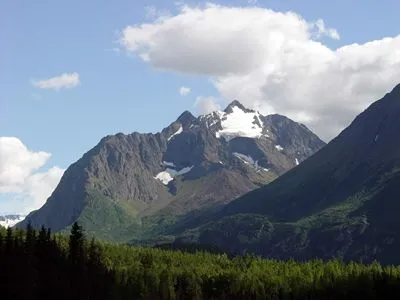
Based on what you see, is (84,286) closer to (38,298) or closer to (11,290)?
(38,298)

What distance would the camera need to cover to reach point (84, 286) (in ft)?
625

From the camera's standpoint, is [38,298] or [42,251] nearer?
[38,298]

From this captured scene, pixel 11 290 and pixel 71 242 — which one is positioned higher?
pixel 71 242

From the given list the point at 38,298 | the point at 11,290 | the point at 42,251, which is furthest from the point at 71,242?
the point at 11,290

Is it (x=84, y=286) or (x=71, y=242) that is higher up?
(x=71, y=242)

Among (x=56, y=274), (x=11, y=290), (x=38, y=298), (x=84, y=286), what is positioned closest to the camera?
(x=11, y=290)

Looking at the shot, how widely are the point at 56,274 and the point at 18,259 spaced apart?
81.4 feet

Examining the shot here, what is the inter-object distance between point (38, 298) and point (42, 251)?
66.0 feet

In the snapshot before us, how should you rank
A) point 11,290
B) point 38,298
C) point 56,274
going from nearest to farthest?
point 11,290
point 38,298
point 56,274

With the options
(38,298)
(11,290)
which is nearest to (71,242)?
(38,298)

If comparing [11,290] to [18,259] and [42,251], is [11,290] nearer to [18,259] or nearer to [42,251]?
[18,259]

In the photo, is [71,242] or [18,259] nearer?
[18,259]

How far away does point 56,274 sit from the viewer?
579ft

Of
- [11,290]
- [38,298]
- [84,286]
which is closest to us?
[11,290]
